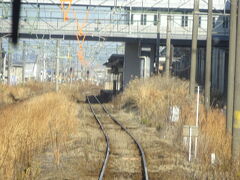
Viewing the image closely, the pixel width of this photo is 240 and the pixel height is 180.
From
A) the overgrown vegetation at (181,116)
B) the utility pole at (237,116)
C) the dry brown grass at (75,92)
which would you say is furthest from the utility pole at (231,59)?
the dry brown grass at (75,92)

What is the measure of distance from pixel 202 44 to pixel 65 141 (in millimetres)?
30144

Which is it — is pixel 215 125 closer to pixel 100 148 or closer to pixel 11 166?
pixel 100 148

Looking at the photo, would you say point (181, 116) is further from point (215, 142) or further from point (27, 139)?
point (27, 139)

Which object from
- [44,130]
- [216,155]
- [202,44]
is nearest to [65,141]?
[44,130]

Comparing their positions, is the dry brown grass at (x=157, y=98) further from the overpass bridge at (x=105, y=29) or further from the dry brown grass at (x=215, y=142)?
the overpass bridge at (x=105, y=29)

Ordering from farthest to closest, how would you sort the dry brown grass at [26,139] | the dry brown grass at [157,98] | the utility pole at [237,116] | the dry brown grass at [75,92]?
the dry brown grass at [75,92], the dry brown grass at [157,98], the utility pole at [237,116], the dry brown grass at [26,139]

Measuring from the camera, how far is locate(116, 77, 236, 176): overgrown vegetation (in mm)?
13379

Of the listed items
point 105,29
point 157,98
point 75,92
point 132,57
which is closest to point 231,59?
point 157,98

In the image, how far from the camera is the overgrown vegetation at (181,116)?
13.4 meters

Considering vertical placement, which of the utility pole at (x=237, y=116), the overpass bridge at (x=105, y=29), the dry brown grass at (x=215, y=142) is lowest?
the dry brown grass at (x=215, y=142)

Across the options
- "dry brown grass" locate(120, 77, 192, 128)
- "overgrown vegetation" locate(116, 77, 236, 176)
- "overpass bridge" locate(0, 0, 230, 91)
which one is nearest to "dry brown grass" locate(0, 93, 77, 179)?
"overgrown vegetation" locate(116, 77, 236, 176)

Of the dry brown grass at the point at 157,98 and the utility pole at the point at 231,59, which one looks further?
the dry brown grass at the point at 157,98

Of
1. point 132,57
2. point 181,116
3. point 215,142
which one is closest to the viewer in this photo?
point 215,142

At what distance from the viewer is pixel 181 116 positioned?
62.7ft
